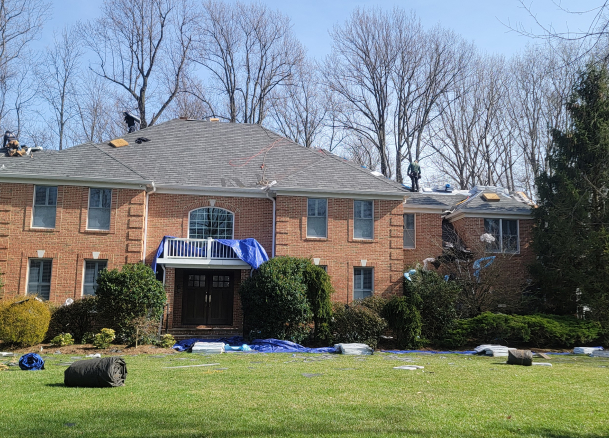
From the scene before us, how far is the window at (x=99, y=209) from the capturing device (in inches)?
773

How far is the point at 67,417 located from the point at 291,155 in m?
17.8

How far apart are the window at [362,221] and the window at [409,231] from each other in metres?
2.69

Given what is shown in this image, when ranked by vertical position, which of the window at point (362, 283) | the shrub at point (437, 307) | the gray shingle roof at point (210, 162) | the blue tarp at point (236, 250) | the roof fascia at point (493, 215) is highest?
the gray shingle roof at point (210, 162)

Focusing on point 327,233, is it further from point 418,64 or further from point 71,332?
point 418,64

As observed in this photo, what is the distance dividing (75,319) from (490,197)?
1728 centimetres

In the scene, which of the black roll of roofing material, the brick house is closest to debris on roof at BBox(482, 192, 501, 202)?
the brick house

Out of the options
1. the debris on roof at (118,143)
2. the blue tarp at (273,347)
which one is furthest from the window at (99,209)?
the blue tarp at (273,347)

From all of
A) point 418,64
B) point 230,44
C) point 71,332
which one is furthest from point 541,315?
point 230,44

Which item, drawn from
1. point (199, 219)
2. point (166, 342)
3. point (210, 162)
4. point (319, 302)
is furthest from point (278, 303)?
point (210, 162)

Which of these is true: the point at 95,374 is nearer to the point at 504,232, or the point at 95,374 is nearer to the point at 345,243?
the point at 345,243

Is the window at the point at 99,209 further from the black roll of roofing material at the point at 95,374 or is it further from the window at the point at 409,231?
the window at the point at 409,231

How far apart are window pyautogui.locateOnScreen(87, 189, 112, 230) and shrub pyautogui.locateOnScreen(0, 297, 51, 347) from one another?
4021mm

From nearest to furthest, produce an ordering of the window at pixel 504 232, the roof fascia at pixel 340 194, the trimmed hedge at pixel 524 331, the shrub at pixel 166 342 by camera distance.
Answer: the shrub at pixel 166 342 < the trimmed hedge at pixel 524 331 < the roof fascia at pixel 340 194 < the window at pixel 504 232

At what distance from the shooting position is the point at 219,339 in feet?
60.2
